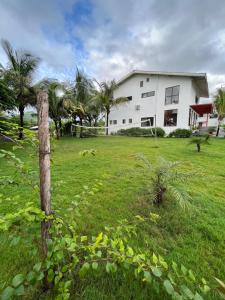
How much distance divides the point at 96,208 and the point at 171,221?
1.22 meters

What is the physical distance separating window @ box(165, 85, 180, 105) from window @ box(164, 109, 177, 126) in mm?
906

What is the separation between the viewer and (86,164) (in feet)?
19.2

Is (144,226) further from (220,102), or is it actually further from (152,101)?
(152,101)

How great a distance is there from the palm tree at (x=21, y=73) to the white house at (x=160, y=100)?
422 inches

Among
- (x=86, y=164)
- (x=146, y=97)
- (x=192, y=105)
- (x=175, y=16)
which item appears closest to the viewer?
(x=86, y=164)

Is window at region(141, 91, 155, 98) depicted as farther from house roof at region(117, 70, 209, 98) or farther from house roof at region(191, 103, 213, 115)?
house roof at region(191, 103, 213, 115)

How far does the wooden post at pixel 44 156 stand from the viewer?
126 centimetres

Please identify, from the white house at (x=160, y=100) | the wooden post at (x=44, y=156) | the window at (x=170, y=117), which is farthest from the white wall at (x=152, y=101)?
the wooden post at (x=44, y=156)

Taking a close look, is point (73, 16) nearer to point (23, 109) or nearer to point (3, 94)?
point (3, 94)

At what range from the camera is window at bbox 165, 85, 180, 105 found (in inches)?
677

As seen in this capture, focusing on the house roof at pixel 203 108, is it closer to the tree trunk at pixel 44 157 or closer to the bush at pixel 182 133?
the bush at pixel 182 133

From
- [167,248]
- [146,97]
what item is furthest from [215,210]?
[146,97]

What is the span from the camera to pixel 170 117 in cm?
1795

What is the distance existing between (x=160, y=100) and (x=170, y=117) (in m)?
2.11
